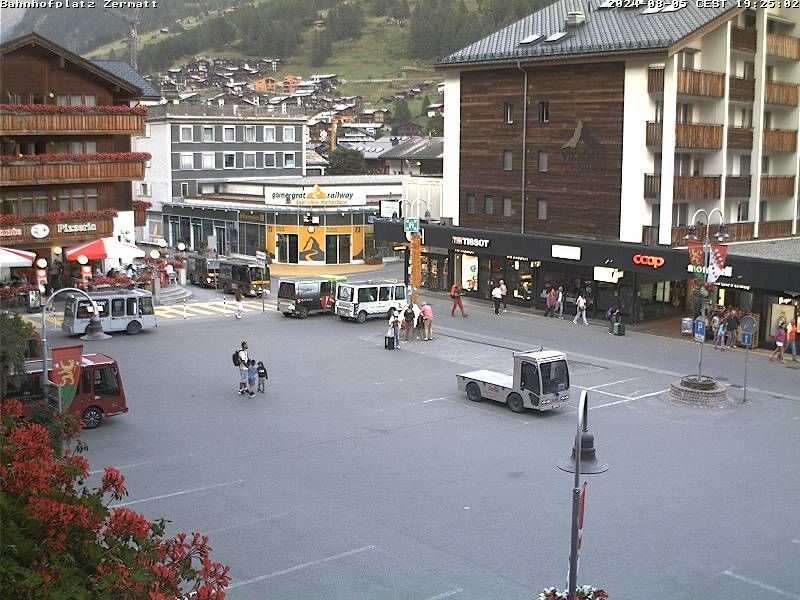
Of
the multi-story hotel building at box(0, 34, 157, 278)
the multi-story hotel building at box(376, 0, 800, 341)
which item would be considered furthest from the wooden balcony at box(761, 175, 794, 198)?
the multi-story hotel building at box(0, 34, 157, 278)

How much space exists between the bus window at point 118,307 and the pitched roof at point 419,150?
66915 millimetres

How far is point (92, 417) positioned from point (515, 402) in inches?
454

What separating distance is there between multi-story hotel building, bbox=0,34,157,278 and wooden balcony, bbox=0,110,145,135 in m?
0.05

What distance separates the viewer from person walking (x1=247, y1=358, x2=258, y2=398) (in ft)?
98.5

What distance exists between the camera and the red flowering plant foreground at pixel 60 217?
47469 millimetres

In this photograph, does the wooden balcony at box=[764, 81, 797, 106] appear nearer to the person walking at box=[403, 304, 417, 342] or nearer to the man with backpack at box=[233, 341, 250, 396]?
the person walking at box=[403, 304, 417, 342]

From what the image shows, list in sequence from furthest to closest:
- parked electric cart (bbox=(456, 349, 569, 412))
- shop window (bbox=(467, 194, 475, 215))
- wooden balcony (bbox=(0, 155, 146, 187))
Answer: shop window (bbox=(467, 194, 475, 215))
wooden balcony (bbox=(0, 155, 146, 187))
parked electric cart (bbox=(456, 349, 569, 412))

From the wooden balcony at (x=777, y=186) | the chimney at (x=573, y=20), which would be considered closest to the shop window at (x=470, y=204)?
the chimney at (x=573, y=20)

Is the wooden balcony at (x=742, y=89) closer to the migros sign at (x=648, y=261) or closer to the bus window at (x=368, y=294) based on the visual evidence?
the migros sign at (x=648, y=261)

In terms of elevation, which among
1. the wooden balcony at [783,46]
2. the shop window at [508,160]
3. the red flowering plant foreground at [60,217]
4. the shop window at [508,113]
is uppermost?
the wooden balcony at [783,46]

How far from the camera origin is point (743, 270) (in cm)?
3856

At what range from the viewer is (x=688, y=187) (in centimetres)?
4516

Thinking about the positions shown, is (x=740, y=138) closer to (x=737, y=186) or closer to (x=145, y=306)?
(x=737, y=186)

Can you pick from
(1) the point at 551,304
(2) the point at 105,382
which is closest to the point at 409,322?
(1) the point at 551,304
